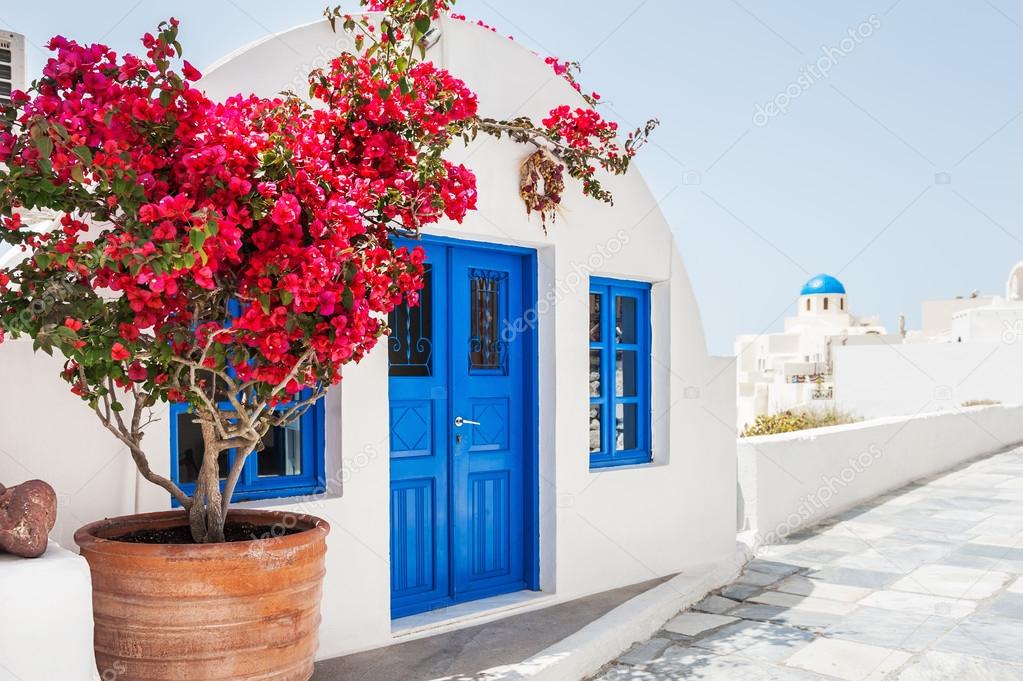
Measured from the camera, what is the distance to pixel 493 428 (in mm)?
5398

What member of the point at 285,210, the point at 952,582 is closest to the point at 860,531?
the point at 952,582

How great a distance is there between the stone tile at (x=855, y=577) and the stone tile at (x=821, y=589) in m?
0.10

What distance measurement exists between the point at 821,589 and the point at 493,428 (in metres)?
2.65

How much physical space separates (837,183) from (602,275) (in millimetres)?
24145

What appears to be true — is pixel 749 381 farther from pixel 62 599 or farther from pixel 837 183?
pixel 62 599

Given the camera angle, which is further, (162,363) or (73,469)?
(73,469)

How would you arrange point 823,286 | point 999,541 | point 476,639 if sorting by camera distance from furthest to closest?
point 823,286
point 999,541
point 476,639

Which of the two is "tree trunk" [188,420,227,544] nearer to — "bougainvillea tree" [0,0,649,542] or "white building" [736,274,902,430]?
"bougainvillea tree" [0,0,649,542]

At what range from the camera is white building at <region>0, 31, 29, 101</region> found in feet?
11.2

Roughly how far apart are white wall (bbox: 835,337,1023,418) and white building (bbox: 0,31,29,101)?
80.3 feet

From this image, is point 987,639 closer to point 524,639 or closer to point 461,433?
point 524,639

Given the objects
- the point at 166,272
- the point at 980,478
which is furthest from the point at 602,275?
the point at 980,478

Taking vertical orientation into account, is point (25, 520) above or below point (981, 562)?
above

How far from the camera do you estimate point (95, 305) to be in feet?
8.80
